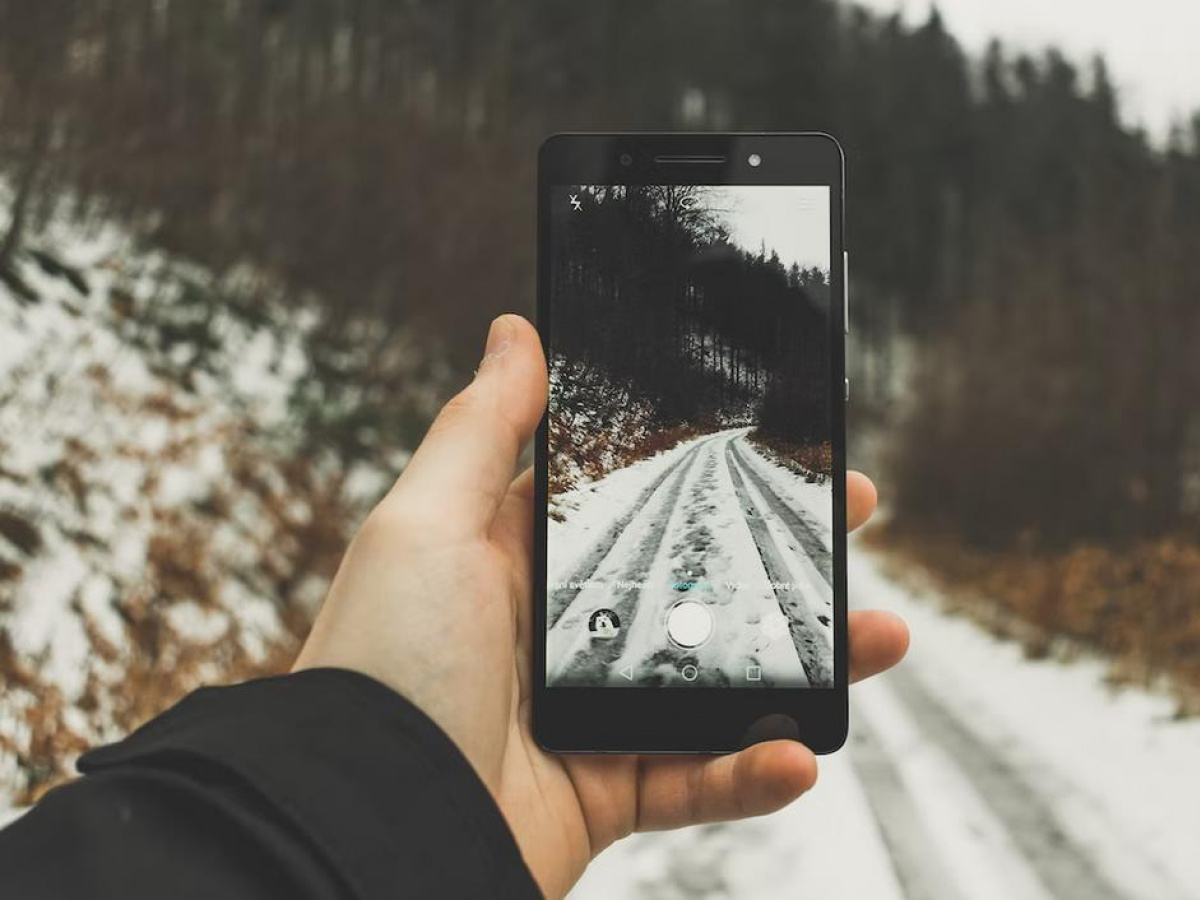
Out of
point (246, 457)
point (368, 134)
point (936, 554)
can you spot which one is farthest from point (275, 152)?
point (936, 554)

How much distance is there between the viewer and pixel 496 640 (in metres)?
1.82

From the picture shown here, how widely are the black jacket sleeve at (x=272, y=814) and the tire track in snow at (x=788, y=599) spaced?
945mm

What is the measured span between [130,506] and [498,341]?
4.65 m

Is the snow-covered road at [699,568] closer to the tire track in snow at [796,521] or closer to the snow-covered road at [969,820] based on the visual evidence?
the tire track in snow at [796,521]

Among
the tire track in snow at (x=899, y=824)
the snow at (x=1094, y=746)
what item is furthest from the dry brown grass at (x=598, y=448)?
the snow at (x=1094, y=746)

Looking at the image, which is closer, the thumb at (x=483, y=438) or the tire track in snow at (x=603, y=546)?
the thumb at (x=483, y=438)

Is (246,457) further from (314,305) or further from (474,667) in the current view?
(474,667)

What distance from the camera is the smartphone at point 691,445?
196 cm

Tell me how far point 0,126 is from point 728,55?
23.6 meters

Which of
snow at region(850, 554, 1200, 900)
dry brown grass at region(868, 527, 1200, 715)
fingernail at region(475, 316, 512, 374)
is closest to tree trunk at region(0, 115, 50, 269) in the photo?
fingernail at region(475, 316, 512, 374)

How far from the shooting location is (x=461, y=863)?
3.63ft

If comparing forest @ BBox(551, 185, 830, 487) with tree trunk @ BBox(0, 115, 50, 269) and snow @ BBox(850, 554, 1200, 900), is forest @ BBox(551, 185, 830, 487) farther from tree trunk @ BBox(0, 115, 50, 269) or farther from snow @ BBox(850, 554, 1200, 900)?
tree trunk @ BBox(0, 115, 50, 269)

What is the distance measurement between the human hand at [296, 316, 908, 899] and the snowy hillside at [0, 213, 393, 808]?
2.54 meters

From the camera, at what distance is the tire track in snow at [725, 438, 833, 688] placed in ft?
6.52
